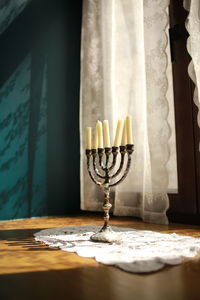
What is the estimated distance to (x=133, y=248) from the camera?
3.04 feet

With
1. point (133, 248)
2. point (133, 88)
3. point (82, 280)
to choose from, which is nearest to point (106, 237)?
point (133, 248)

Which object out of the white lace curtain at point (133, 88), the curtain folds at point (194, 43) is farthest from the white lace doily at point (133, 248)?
the curtain folds at point (194, 43)

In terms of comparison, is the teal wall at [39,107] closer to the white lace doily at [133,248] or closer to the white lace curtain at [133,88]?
the white lace curtain at [133,88]

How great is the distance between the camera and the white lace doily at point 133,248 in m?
0.77

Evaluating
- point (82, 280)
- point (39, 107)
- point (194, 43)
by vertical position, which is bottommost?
point (82, 280)

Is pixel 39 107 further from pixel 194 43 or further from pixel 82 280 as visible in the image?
pixel 82 280

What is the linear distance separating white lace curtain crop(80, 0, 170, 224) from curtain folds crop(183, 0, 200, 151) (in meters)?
0.19

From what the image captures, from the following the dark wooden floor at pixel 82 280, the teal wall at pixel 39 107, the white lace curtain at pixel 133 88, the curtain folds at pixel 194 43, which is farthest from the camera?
the teal wall at pixel 39 107

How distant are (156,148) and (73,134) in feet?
2.51

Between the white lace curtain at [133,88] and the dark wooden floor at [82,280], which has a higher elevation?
the white lace curtain at [133,88]

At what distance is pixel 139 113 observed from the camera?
179cm

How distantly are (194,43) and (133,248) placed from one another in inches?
36.4

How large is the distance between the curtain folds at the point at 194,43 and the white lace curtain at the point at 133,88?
0.62 feet

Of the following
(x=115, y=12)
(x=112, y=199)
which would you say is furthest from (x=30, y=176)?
(x=115, y=12)
